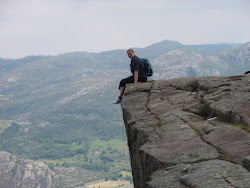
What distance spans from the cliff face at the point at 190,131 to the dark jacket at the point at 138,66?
5.16 feet

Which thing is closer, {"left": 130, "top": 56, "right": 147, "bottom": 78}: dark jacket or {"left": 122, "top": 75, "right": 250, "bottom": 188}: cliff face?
{"left": 122, "top": 75, "right": 250, "bottom": 188}: cliff face

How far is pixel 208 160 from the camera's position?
43.4 ft

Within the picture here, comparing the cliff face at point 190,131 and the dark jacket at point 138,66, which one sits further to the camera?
the dark jacket at point 138,66

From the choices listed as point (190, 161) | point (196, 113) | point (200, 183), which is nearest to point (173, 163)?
point (190, 161)

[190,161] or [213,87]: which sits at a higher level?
[213,87]

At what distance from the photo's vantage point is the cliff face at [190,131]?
11.8 m

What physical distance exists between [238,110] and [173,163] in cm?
637

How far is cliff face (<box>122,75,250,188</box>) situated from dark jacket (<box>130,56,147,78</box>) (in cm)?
157

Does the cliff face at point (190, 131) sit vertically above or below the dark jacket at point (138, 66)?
below

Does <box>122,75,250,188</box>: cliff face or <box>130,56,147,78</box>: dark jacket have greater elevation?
<box>130,56,147,78</box>: dark jacket

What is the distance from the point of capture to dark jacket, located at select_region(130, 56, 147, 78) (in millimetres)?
28172

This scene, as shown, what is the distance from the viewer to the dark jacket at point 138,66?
28.2 metres

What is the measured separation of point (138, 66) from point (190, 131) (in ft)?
39.4

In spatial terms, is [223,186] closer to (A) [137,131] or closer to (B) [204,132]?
(B) [204,132]
